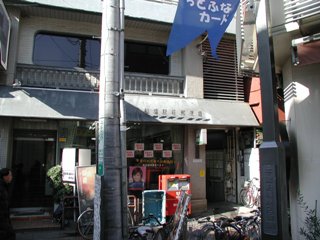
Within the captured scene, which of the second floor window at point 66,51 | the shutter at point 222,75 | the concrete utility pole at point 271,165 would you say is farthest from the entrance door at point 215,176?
the concrete utility pole at point 271,165

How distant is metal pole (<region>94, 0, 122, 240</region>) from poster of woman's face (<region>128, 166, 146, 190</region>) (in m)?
7.30

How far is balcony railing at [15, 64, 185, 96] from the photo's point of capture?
12.2 metres

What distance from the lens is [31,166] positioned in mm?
12406

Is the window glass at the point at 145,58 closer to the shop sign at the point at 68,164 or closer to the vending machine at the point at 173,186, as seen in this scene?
the shop sign at the point at 68,164

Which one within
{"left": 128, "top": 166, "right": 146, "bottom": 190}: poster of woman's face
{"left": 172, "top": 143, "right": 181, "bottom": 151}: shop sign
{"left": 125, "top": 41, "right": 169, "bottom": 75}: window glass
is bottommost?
{"left": 128, "top": 166, "right": 146, "bottom": 190}: poster of woman's face

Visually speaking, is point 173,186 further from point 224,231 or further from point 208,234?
point 224,231

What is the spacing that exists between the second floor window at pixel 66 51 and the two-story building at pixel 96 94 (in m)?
0.04

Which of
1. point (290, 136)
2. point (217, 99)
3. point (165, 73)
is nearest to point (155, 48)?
point (165, 73)

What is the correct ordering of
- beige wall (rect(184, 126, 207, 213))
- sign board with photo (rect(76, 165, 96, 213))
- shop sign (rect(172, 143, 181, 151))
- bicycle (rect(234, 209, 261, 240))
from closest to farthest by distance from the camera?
bicycle (rect(234, 209, 261, 240)) < sign board with photo (rect(76, 165, 96, 213)) < beige wall (rect(184, 126, 207, 213)) < shop sign (rect(172, 143, 181, 151))

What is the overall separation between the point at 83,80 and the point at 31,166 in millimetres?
3513

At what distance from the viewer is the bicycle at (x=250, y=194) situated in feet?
44.6

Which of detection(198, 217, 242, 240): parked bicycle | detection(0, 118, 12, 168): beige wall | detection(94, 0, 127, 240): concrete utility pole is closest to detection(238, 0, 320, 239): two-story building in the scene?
detection(198, 217, 242, 240): parked bicycle

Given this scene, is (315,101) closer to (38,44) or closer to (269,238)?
(269,238)

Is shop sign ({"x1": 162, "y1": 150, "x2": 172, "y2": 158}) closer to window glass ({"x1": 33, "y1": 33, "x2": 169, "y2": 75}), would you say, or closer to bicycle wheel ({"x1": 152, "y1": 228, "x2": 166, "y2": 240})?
window glass ({"x1": 33, "y1": 33, "x2": 169, "y2": 75})
